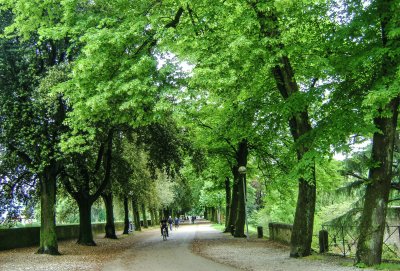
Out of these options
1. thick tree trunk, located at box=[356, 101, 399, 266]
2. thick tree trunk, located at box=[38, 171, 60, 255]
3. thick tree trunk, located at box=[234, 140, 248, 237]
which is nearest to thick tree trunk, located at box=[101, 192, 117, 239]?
thick tree trunk, located at box=[234, 140, 248, 237]

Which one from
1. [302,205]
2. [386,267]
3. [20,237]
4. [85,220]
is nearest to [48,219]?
[85,220]

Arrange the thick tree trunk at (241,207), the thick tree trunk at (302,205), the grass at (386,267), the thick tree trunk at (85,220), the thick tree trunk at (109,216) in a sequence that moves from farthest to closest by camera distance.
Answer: the thick tree trunk at (109,216)
the thick tree trunk at (241,207)
the thick tree trunk at (85,220)
the thick tree trunk at (302,205)
the grass at (386,267)

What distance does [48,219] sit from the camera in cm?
2022

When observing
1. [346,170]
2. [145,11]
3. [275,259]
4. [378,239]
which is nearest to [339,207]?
[346,170]

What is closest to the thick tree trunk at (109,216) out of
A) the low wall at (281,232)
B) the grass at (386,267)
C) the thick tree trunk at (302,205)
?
the low wall at (281,232)

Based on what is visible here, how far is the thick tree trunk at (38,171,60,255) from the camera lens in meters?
20.1

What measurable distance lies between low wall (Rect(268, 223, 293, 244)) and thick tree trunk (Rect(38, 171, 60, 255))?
11855 mm

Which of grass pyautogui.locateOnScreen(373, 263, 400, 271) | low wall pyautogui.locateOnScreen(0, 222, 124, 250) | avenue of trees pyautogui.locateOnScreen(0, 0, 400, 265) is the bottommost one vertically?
low wall pyautogui.locateOnScreen(0, 222, 124, 250)

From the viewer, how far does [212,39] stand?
44.6 feet

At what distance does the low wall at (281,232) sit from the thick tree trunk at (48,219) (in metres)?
11.9

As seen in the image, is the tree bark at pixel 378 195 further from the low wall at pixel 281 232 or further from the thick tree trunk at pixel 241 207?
the thick tree trunk at pixel 241 207

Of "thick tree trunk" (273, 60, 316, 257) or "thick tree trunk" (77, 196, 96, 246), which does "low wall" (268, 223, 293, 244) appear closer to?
"thick tree trunk" (273, 60, 316, 257)

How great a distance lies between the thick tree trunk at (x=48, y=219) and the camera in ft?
65.9

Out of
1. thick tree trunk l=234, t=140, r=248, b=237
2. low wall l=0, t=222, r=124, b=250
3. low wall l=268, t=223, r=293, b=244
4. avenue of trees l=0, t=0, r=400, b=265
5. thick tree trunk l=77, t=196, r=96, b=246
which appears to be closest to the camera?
avenue of trees l=0, t=0, r=400, b=265
